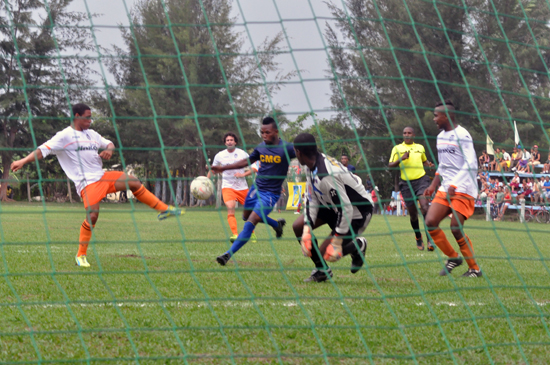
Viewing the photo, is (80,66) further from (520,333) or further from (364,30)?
(520,333)

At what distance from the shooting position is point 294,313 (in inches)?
152

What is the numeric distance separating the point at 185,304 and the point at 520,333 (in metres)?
2.18

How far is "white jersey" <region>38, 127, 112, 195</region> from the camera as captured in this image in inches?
228

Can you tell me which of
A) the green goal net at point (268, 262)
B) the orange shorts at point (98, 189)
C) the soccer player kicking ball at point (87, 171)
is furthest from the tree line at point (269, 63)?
the orange shorts at point (98, 189)

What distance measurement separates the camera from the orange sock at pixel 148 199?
6238 mm

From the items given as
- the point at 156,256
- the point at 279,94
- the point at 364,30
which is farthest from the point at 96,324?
the point at 156,256

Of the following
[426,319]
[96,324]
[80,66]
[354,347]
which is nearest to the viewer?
[354,347]

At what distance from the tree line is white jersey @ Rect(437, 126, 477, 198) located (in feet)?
1.42

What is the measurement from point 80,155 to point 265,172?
2062 millimetres

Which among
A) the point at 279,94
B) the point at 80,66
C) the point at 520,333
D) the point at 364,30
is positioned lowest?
the point at 520,333

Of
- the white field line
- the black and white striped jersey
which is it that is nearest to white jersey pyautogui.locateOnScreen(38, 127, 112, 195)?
the white field line

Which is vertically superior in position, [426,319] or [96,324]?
[96,324]

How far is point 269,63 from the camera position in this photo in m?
4.43

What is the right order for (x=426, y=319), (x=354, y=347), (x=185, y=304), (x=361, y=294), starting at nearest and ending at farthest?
(x=354, y=347)
(x=426, y=319)
(x=185, y=304)
(x=361, y=294)
